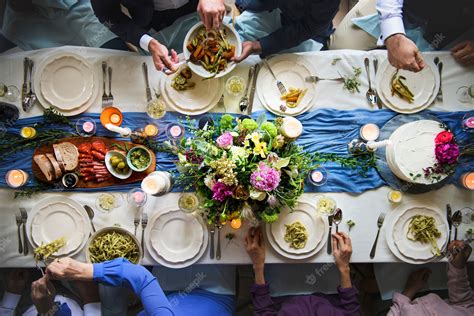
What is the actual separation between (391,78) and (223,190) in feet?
3.29

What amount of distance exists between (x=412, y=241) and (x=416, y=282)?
40 cm

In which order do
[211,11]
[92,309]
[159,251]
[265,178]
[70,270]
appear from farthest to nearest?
[92,309] < [159,251] < [70,270] < [211,11] < [265,178]

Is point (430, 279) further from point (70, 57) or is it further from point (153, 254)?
point (70, 57)

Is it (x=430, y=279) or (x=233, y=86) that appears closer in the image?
(x=233, y=86)

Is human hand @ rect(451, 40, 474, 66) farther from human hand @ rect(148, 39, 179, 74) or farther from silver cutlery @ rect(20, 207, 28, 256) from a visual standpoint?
silver cutlery @ rect(20, 207, 28, 256)

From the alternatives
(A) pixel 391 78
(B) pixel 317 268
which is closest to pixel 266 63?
(A) pixel 391 78

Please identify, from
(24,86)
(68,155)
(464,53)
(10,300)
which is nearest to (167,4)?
(24,86)

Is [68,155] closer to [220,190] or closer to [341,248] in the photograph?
[220,190]

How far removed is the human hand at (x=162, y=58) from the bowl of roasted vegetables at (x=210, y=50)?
7 centimetres

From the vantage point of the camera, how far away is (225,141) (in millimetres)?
1355

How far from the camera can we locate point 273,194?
1.44 meters

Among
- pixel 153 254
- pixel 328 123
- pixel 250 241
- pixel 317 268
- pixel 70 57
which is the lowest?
pixel 317 268

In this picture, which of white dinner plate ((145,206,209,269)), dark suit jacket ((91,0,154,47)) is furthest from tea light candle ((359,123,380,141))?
dark suit jacket ((91,0,154,47))

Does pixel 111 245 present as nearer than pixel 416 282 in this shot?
Yes
